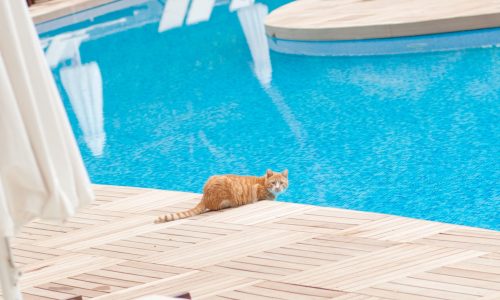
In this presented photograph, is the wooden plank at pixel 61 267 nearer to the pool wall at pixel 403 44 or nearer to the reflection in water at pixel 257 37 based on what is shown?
the reflection in water at pixel 257 37

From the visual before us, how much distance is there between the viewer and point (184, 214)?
475 centimetres

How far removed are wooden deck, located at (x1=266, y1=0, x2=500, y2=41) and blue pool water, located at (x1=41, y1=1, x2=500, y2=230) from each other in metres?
0.25

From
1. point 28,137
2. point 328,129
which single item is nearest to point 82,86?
point 328,129

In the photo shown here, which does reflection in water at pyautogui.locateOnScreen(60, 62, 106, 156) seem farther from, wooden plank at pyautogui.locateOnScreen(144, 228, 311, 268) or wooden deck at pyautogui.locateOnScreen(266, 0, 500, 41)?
wooden plank at pyautogui.locateOnScreen(144, 228, 311, 268)

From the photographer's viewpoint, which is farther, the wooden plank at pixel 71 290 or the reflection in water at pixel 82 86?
the reflection in water at pixel 82 86

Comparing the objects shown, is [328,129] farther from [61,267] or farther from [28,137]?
[28,137]

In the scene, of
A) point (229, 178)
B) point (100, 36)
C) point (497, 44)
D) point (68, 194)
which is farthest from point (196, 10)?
point (68, 194)

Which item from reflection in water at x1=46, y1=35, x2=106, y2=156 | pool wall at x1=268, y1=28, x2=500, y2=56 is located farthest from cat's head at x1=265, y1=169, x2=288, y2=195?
pool wall at x1=268, y1=28, x2=500, y2=56

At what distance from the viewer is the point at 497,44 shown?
25.2 feet

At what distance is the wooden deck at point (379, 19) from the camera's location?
26.0 ft

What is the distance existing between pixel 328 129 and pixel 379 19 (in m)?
2.37

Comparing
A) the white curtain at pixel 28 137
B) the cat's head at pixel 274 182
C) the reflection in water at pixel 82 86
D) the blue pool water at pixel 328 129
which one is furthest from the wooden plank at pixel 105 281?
the reflection in water at pixel 82 86

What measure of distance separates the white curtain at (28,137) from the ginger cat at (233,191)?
89.8 inches

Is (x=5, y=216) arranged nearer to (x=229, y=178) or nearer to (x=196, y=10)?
(x=229, y=178)
